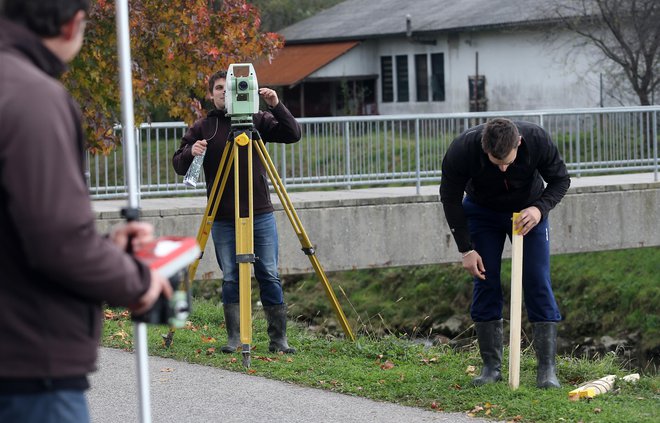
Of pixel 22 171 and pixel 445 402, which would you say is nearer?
pixel 22 171

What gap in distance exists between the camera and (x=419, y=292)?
22.8 metres

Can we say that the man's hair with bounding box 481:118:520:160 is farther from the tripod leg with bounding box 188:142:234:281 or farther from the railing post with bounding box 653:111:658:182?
the railing post with bounding box 653:111:658:182

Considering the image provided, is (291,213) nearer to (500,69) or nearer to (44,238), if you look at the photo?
(44,238)

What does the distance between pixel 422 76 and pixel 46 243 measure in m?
39.8

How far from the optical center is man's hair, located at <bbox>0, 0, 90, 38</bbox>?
3117 mm

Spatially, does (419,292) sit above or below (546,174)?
below

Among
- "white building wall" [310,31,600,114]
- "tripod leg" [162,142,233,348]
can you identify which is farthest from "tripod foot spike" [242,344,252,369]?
"white building wall" [310,31,600,114]

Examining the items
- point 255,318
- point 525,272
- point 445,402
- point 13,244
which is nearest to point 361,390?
point 445,402

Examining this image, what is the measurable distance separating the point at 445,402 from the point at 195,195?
9.03 meters

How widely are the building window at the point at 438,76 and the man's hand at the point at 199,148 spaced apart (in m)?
33.4

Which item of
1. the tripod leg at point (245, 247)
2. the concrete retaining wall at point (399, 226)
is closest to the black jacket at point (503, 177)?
the tripod leg at point (245, 247)

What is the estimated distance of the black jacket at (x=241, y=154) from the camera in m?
8.63

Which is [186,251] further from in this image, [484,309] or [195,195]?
[195,195]

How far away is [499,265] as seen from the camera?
7.71 meters
